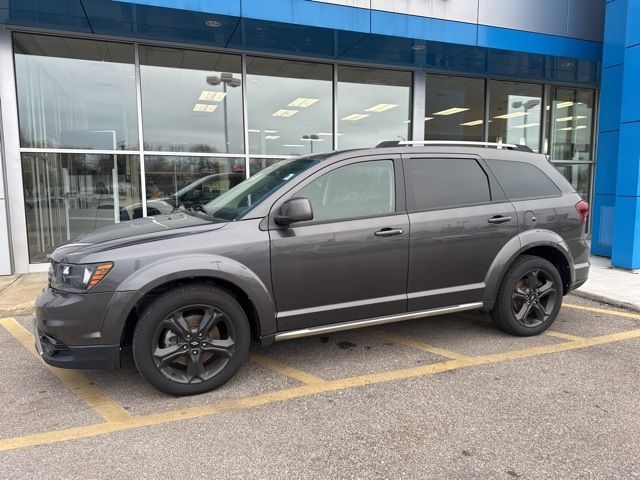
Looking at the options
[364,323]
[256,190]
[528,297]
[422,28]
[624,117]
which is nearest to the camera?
[364,323]

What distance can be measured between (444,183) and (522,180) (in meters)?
0.95

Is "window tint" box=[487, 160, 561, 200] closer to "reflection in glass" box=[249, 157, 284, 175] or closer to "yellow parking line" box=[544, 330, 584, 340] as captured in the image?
"yellow parking line" box=[544, 330, 584, 340]

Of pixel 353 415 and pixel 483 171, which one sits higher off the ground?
pixel 483 171

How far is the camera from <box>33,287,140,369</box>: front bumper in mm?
3197

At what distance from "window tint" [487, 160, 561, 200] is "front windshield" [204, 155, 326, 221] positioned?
1837 mm

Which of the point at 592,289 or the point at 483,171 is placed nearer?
the point at 483,171

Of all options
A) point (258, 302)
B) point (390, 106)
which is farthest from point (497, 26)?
point (258, 302)

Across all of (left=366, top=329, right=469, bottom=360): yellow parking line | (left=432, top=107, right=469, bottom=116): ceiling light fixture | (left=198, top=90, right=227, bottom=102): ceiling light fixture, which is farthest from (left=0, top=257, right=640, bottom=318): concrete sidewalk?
(left=432, top=107, right=469, bottom=116): ceiling light fixture

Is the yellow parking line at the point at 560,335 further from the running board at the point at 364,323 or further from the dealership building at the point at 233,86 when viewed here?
the dealership building at the point at 233,86

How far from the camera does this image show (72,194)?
26.8 ft

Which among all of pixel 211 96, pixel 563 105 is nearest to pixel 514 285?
pixel 211 96

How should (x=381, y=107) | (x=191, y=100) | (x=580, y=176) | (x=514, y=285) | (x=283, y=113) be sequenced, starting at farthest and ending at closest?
(x=580, y=176) < (x=381, y=107) < (x=283, y=113) < (x=191, y=100) < (x=514, y=285)

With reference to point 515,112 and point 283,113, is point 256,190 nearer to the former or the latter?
point 283,113

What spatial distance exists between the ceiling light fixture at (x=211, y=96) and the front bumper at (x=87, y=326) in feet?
21.0
